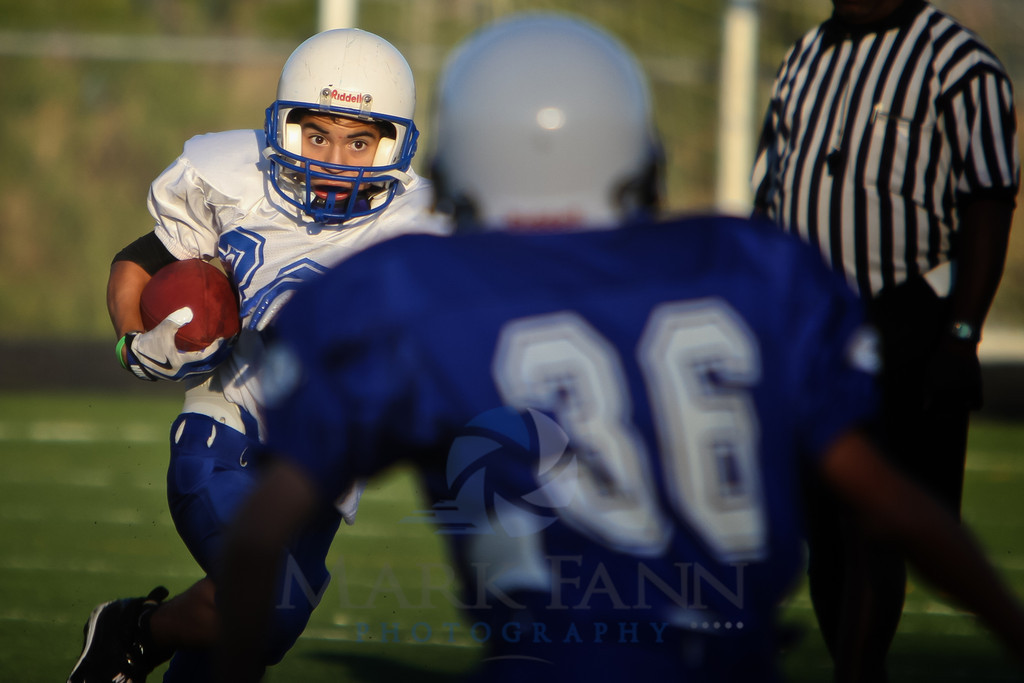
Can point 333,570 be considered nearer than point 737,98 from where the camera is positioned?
Yes

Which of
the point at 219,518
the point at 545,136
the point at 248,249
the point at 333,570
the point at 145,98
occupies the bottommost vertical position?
the point at 333,570

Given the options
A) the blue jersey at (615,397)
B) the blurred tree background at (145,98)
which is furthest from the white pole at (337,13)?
the blue jersey at (615,397)

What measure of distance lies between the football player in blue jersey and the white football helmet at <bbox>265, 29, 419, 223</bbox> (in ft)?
4.55

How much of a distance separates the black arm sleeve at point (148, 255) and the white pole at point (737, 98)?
22.2ft

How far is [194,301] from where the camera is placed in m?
2.36

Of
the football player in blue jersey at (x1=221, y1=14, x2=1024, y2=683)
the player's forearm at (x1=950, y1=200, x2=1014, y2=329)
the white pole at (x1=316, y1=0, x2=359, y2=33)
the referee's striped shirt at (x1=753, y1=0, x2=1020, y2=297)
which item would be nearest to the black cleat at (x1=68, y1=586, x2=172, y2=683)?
the football player in blue jersey at (x1=221, y1=14, x2=1024, y2=683)

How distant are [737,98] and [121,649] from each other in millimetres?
7500

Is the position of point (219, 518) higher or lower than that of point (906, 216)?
lower

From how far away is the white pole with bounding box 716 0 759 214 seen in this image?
8.95 metres

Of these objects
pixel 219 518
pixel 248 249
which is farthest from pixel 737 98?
pixel 219 518

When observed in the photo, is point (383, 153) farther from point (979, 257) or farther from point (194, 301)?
point (979, 257)

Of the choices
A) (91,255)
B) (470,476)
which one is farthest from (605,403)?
(91,255)

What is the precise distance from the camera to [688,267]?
3.52ft

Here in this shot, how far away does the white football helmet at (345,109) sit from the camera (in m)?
2.47
